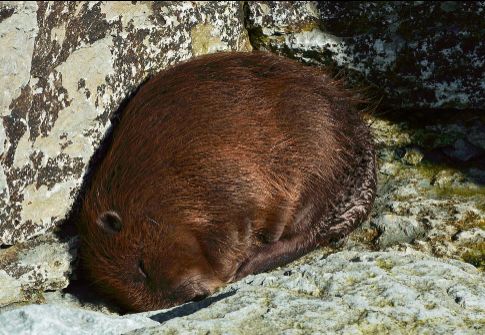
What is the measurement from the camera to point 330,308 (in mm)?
3217

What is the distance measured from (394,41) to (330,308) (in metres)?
2.07

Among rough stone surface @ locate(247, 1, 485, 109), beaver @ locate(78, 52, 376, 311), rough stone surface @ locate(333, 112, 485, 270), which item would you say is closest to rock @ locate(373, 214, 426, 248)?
rough stone surface @ locate(333, 112, 485, 270)

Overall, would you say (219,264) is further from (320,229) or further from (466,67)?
(466,67)

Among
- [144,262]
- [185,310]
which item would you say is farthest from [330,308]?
[144,262]

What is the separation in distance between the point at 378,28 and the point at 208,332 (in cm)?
240

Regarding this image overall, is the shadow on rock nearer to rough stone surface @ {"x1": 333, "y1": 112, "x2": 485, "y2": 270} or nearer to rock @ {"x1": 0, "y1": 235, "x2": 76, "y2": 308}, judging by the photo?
rock @ {"x1": 0, "y1": 235, "x2": 76, "y2": 308}

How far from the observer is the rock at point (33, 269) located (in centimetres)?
410

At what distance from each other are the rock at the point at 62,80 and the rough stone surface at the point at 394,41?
55 cm

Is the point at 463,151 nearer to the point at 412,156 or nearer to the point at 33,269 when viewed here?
the point at 412,156

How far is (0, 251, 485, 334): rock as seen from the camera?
10.1ft

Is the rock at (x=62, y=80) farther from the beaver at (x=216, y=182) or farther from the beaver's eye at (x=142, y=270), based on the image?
the beaver's eye at (x=142, y=270)

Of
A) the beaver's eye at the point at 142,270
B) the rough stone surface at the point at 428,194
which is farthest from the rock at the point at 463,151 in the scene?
the beaver's eye at the point at 142,270

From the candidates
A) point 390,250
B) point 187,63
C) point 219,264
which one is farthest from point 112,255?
point 390,250

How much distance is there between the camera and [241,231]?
177 inches
